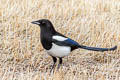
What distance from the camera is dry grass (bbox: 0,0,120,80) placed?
174 inches

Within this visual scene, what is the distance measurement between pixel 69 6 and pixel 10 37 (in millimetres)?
2414

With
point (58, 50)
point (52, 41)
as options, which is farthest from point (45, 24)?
point (58, 50)

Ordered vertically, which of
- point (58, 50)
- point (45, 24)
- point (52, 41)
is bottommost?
point (58, 50)

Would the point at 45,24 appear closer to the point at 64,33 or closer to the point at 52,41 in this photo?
the point at 52,41

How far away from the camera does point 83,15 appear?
7.12m

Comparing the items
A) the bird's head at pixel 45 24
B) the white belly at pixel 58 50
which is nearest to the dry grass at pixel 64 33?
the white belly at pixel 58 50

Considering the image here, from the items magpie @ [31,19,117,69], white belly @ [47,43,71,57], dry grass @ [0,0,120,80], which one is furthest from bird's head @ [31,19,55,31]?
dry grass @ [0,0,120,80]

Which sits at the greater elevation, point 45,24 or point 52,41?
point 45,24

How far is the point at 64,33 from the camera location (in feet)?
20.0

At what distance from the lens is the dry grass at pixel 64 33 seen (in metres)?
4.42

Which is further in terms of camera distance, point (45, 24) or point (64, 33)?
point (64, 33)

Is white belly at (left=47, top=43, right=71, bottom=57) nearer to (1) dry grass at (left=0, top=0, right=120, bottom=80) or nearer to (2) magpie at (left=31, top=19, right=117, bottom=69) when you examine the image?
(2) magpie at (left=31, top=19, right=117, bottom=69)

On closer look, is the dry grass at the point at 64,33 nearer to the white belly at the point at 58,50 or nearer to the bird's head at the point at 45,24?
the white belly at the point at 58,50

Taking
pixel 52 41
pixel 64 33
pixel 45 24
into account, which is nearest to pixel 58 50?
pixel 52 41
